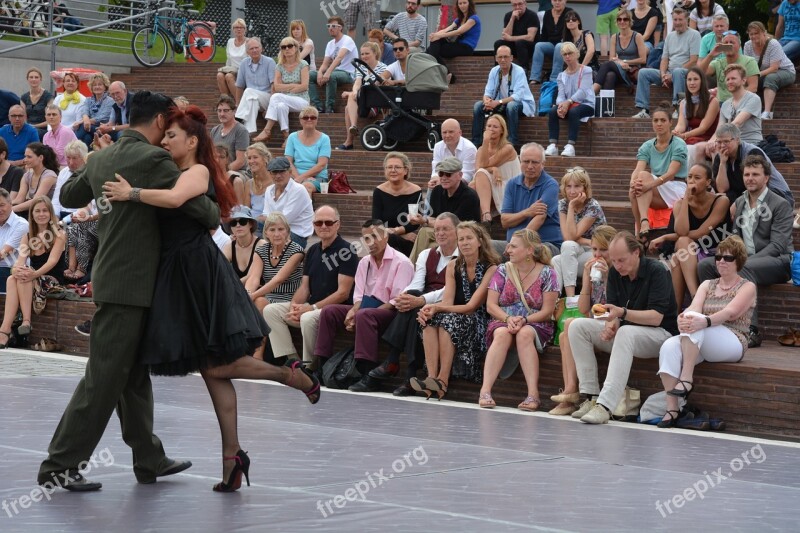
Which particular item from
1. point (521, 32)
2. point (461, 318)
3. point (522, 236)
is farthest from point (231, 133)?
point (522, 236)

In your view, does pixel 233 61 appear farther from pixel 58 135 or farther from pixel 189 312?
pixel 189 312

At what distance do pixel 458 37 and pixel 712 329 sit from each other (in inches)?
370

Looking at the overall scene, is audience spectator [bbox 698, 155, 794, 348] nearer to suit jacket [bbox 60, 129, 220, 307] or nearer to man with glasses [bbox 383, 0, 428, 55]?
suit jacket [bbox 60, 129, 220, 307]

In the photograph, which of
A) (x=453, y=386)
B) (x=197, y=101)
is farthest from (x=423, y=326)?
(x=197, y=101)

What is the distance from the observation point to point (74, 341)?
13180 millimetres

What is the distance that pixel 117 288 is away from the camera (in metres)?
5.87

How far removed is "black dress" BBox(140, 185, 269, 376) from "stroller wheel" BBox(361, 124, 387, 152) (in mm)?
9944

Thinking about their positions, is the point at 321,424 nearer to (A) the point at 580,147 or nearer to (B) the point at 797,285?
(B) the point at 797,285

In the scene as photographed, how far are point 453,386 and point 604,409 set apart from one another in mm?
1722

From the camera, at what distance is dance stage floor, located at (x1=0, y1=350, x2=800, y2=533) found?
556cm

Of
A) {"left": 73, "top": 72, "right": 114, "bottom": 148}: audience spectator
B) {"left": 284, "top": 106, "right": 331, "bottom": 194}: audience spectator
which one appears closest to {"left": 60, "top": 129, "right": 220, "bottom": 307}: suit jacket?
{"left": 284, "top": 106, "right": 331, "bottom": 194}: audience spectator

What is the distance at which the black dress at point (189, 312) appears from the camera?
19.3 feet

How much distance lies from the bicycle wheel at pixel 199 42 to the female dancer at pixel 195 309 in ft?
59.3

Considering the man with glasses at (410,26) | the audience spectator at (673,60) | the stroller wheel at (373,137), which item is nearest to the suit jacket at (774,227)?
the audience spectator at (673,60)
